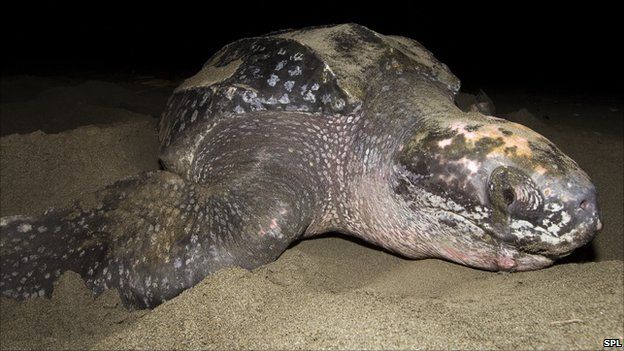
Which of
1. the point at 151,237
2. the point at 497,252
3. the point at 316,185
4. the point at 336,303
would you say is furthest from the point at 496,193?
the point at 151,237

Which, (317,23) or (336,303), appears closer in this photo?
(336,303)

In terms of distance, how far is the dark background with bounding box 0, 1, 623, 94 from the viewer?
589 centimetres

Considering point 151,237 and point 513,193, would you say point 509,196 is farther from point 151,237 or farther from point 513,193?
point 151,237

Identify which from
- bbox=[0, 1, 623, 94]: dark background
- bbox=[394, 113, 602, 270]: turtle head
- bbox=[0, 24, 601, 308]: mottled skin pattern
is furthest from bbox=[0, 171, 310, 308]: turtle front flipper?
bbox=[0, 1, 623, 94]: dark background

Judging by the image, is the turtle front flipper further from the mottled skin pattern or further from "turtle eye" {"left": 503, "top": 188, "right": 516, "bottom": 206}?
"turtle eye" {"left": 503, "top": 188, "right": 516, "bottom": 206}

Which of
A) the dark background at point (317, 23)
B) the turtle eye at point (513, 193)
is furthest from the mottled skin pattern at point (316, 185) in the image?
the dark background at point (317, 23)

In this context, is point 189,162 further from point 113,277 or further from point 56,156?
point 56,156

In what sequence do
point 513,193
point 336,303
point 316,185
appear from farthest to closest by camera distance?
point 316,185, point 513,193, point 336,303

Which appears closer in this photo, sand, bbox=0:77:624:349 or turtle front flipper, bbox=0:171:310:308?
sand, bbox=0:77:624:349

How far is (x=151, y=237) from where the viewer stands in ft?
4.82

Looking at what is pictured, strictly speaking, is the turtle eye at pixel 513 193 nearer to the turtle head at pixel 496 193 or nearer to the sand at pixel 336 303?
the turtle head at pixel 496 193

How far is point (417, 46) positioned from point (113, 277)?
6.10ft

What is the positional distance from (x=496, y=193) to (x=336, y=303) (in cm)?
56

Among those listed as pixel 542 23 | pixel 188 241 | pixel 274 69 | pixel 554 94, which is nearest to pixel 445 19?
pixel 542 23
